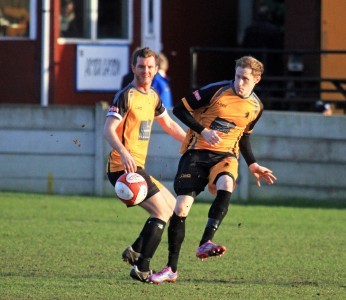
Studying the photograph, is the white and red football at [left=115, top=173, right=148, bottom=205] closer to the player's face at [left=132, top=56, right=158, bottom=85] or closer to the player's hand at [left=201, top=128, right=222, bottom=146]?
the player's hand at [left=201, top=128, right=222, bottom=146]

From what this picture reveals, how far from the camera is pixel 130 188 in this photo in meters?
9.55

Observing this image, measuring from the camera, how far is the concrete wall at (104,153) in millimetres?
17297

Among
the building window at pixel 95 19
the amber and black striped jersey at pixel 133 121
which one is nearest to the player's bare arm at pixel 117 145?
the amber and black striped jersey at pixel 133 121

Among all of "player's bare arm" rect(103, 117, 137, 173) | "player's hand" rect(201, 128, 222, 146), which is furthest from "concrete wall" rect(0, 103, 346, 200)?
"player's bare arm" rect(103, 117, 137, 173)

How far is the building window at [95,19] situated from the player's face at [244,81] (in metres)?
12.5

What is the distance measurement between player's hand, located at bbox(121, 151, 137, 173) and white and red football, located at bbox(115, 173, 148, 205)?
0.21 metres

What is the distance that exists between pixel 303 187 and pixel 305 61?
5042 millimetres

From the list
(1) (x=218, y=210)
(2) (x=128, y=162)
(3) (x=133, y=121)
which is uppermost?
(3) (x=133, y=121)

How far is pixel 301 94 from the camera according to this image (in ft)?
69.3

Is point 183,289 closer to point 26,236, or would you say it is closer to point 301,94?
point 26,236

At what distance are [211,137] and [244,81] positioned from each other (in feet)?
2.19

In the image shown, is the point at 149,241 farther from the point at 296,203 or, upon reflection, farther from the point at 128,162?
the point at 296,203

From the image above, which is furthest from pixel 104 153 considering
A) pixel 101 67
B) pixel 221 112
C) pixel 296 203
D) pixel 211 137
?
pixel 211 137

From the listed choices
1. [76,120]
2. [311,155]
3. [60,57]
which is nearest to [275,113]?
[311,155]
